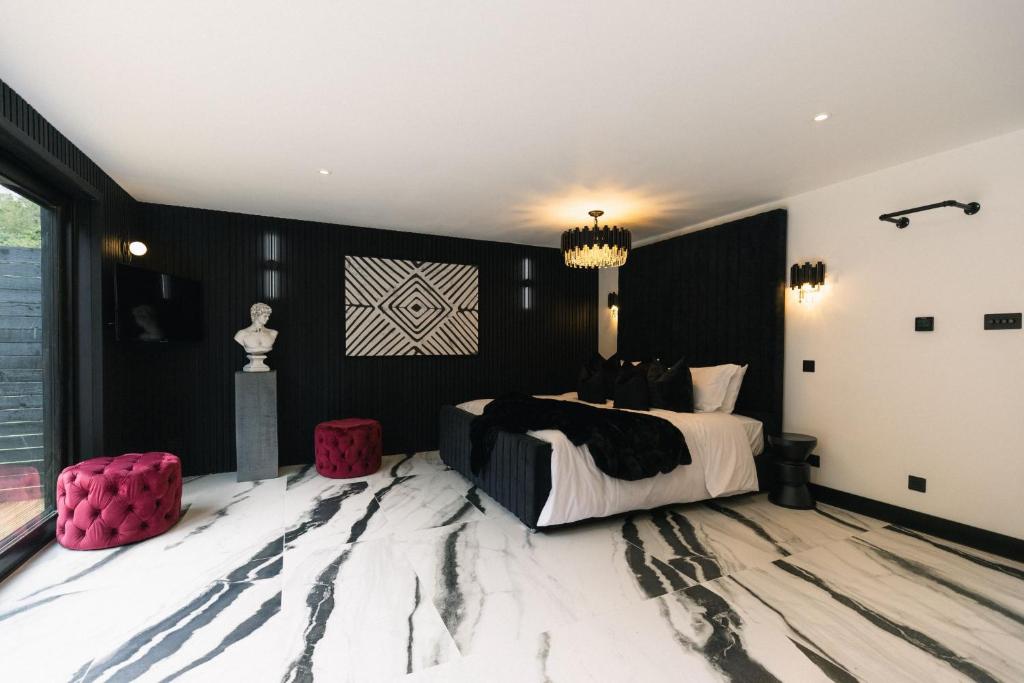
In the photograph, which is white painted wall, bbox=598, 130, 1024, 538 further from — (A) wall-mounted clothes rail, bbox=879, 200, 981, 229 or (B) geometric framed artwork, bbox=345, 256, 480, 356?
(B) geometric framed artwork, bbox=345, 256, 480, 356

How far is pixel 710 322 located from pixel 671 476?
1.89m

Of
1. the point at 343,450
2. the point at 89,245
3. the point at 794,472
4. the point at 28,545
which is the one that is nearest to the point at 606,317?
the point at 794,472

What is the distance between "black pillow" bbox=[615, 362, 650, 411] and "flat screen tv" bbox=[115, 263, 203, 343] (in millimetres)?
3843

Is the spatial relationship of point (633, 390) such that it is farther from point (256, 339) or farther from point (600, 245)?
point (256, 339)

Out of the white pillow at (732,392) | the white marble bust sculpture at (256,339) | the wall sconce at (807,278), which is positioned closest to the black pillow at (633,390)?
the white pillow at (732,392)

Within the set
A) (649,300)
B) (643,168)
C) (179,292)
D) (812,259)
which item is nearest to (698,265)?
(649,300)

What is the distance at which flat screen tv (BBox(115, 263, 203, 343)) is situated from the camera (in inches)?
140

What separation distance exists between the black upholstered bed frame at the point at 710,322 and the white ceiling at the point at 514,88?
2.47ft

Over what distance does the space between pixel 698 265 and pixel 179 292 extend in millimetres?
4813

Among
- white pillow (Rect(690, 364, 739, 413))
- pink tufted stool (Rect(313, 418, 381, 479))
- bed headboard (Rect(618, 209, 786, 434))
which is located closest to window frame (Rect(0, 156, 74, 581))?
pink tufted stool (Rect(313, 418, 381, 479))

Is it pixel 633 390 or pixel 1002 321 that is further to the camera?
pixel 633 390

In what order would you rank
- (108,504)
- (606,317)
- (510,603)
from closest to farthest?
(510,603)
(108,504)
(606,317)

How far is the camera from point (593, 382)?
4.73m

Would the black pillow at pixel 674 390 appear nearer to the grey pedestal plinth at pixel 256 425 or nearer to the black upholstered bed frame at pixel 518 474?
the black upholstered bed frame at pixel 518 474
